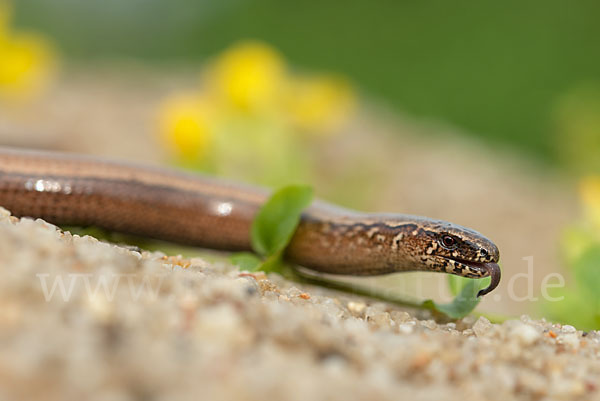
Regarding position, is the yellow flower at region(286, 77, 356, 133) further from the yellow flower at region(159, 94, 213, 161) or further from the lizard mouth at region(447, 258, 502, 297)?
the lizard mouth at region(447, 258, 502, 297)

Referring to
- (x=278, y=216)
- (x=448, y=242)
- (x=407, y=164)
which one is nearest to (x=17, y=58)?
(x=278, y=216)

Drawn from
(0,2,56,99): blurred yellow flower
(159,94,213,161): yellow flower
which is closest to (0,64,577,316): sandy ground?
(0,2,56,99): blurred yellow flower

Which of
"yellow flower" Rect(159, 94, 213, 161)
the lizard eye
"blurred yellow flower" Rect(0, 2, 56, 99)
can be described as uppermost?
"blurred yellow flower" Rect(0, 2, 56, 99)

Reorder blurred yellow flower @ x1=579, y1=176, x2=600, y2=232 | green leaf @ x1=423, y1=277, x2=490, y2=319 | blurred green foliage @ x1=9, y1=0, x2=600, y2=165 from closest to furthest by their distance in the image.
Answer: green leaf @ x1=423, y1=277, x2=490, y2=319, blurred yellow flower @ x1=579, y1=176, x2=600, y2=232, blurred green foliage @ x1=9, y1=0, x2=600, y2=165

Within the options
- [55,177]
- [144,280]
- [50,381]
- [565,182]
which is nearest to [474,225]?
[565,182]

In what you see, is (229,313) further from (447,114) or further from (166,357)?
(447,114)

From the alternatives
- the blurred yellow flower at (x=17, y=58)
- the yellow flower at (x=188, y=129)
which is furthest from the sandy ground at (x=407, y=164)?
the yellow flower at (x=188, y=129)

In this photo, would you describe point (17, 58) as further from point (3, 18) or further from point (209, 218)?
point (209, 218)
